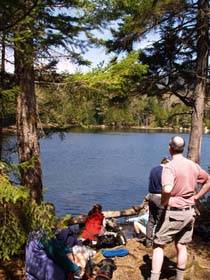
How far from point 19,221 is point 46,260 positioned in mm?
626

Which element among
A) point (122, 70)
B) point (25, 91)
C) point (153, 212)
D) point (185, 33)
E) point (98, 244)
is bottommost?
point (98, 244)

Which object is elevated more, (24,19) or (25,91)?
(24,19)

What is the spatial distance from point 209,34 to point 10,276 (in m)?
7.18

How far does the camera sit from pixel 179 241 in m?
4.46

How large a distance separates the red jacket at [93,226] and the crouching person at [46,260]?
2.71m

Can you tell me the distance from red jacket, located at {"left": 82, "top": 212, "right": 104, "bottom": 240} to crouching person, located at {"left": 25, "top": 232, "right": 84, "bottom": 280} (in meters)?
2.71

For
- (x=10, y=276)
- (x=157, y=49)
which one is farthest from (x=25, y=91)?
(x=157, y=49)

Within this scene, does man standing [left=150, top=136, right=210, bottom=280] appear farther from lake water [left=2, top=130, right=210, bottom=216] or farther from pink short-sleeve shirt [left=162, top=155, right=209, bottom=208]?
lake water [left=2, top=130, right=210, bottom=216]

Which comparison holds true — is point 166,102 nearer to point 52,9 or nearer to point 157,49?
point 157,49

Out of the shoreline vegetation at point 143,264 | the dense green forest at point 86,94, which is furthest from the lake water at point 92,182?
the shoreline vegetation at point 143,264

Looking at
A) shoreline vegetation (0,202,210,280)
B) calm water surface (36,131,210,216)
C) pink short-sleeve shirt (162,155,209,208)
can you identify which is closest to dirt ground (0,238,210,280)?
shoreline vegetation (0,202,210,280)

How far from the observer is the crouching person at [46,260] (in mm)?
4461

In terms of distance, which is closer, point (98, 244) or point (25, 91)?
point (25, 91)

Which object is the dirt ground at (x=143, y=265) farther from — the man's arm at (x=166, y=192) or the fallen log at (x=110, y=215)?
the fallen log at (x=110, y=215)
